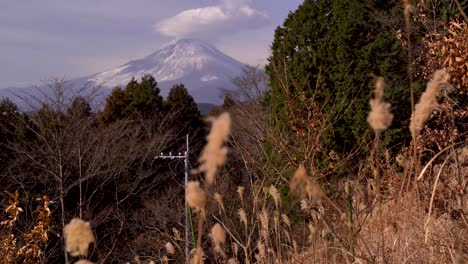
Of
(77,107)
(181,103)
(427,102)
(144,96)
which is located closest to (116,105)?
(144,96)

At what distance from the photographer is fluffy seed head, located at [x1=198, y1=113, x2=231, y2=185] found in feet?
2.63

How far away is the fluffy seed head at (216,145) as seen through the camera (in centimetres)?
80

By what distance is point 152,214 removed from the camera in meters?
16.7

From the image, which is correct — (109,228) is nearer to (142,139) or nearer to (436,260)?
(142,139)

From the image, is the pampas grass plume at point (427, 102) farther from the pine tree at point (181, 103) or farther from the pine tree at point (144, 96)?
the pine tree at point (181, 103)

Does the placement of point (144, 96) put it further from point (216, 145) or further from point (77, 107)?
point (216, 145)

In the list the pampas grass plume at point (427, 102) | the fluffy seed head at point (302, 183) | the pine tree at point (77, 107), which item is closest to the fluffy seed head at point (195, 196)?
the fluffy seed head at point (302, 183)

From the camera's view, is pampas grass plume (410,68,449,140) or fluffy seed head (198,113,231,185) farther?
pampas grass plume (410,68,449,140)

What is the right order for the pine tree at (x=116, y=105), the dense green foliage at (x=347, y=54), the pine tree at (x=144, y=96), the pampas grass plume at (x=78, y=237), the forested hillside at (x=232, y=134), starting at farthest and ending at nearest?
the pine tree at (x=144, y=96) → the pine tree at (x=116, y=105) → the dense green foliage at (x=347, y=54) → the forested hillside at (x=232, y=134) → the pampas grass plume at (x=78, y=237)

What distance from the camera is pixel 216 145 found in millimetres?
801

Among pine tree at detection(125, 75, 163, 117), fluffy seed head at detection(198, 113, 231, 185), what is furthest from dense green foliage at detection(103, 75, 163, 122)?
fluffy seed head at detection(198, 113, 231, 185)

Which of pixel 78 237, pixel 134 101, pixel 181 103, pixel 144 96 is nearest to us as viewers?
pixel 78 237

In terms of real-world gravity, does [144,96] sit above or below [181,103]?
above

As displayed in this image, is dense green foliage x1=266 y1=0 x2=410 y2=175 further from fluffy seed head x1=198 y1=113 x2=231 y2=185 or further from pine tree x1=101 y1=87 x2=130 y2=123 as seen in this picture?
pine tree x1=101 y1=87 x2=130 y2=123
